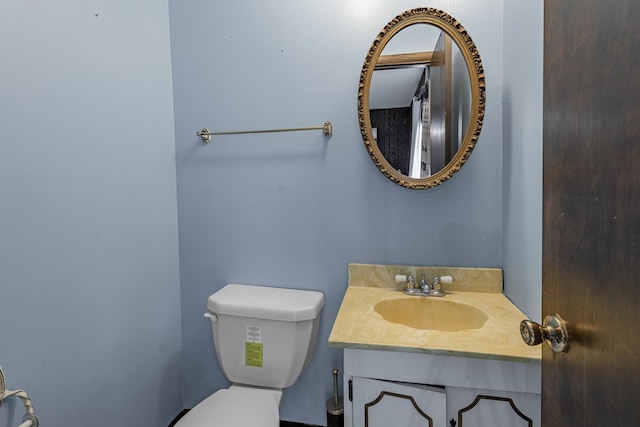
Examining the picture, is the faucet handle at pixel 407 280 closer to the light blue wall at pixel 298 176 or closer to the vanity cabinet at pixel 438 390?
the light blue wall at pixel 298 176

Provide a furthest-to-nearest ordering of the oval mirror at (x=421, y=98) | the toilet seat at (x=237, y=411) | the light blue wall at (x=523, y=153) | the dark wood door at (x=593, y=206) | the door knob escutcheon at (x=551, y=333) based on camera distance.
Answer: the oval mirror at (x=421, y=98) < the toilet seat at (x=237, y=411) < the light blue wall at (x=523, y=153) < the door knob escutcheon at (x=551, y=333) < the dark wood door at (x=593, y=206)

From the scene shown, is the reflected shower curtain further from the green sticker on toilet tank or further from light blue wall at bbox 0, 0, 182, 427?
light blue wall at bbox 0, 0, 182, 427

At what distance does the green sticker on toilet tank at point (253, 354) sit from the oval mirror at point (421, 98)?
862mm

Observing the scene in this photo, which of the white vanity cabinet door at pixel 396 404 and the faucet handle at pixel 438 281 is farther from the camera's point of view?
the faucet handle at pixel 438 281

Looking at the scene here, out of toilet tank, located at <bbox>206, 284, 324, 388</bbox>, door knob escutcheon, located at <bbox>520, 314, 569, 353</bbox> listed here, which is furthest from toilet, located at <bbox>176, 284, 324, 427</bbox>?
door knob escutcheon, located at <bbox>520, 314, 569, 353</bbox>

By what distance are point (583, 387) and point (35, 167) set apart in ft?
4.45

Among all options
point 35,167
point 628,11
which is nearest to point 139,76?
point 35,167

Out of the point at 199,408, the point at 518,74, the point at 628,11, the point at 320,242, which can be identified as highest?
the point at 518,74

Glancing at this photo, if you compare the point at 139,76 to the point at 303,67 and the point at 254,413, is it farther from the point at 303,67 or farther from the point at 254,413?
the point at 254,413

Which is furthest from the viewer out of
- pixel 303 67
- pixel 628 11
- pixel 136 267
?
pixel 303 67

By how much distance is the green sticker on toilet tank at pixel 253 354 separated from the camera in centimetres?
136

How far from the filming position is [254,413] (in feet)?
3.96

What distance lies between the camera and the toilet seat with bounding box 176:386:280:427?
45.4 inches

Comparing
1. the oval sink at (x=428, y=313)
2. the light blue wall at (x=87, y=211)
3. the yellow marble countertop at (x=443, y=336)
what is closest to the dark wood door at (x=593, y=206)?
the yellow marble countertop at (x=443, y=336)
